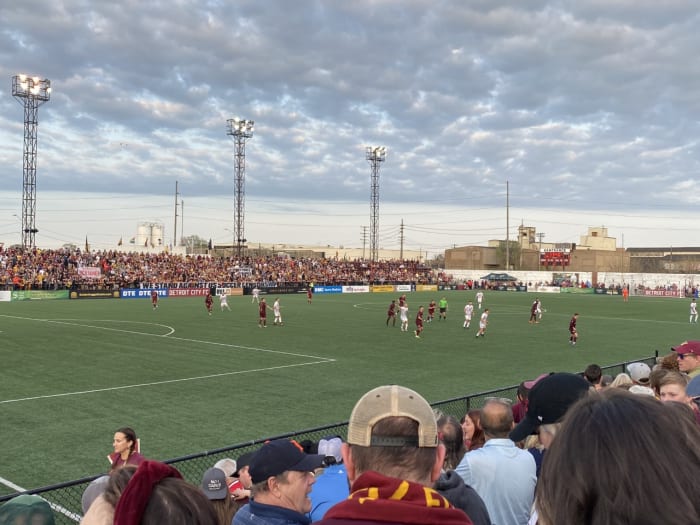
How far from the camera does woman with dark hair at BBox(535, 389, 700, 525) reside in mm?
1472

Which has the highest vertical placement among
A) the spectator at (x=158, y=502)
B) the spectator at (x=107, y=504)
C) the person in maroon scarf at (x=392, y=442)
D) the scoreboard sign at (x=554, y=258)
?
the scoreboard sign at (x=554, y=258)

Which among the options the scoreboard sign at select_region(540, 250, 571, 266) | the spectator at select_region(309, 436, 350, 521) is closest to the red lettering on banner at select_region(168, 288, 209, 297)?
the spectator at select_region(309, 436, 350, 521)

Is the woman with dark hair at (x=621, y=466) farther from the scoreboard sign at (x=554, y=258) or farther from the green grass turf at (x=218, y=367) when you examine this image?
the scoreboard sign at (x=554, y=258)

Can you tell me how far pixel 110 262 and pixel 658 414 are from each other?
221 feet

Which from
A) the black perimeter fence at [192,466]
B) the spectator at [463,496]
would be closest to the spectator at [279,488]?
the spectator at [463,496]

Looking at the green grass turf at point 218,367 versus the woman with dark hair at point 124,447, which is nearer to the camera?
the woman with dark hair at point 124,447

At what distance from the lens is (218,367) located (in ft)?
69.6

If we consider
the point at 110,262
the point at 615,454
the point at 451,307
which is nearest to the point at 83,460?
the point at 615,454

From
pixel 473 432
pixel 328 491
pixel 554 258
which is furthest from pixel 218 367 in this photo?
pixel 554 258

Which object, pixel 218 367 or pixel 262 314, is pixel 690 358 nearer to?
pixel 218 367

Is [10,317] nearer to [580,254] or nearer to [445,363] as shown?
[445,363]

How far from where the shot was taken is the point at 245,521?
3.51m

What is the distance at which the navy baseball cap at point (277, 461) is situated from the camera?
12.0 ft

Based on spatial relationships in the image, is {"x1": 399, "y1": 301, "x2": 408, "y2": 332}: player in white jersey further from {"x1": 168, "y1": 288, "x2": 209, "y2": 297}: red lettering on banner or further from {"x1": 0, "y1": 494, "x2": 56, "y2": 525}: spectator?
{"x1": 168, "y1": 288, "x2": 209, "y2": 297}: red lettering on banner
